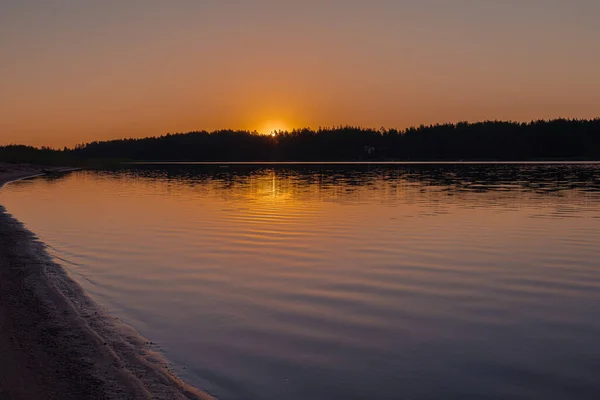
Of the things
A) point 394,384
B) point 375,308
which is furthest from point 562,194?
point 394,384

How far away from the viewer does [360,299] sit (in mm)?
14617

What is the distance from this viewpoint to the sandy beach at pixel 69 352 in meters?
8.44

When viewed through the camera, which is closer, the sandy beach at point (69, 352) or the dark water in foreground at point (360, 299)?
the sandy beach at point (69, 352)

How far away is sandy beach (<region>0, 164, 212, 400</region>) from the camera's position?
8438 mm

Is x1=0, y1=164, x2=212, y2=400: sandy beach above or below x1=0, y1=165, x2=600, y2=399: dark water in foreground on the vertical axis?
above

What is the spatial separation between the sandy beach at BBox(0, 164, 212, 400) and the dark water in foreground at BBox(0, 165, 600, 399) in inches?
23.5

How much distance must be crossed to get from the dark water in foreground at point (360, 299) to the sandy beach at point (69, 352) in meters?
0.60

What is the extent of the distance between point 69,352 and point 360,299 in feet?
24.7

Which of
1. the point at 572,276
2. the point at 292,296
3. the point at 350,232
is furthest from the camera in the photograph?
the point at 350,232

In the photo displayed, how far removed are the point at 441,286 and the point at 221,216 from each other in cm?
2225

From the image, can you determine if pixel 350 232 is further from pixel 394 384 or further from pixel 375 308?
pixel 394 384

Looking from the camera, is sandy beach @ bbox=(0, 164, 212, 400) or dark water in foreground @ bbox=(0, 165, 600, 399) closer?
sandy beach @ bbox=(0, 164, 212, 400)

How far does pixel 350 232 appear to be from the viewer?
91.2 feet

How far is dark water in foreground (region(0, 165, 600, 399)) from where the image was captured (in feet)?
31.3
